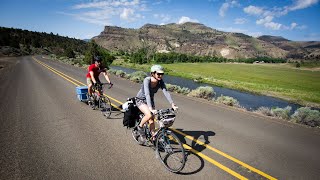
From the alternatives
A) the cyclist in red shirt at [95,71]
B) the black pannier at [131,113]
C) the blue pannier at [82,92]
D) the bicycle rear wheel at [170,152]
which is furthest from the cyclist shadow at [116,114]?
the bicycle rear wheel at [170,152]

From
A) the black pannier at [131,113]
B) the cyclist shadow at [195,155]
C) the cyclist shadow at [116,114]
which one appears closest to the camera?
the cyclist shadow at [195,155]

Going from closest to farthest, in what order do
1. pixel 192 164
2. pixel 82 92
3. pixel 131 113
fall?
1. pixel 192 164
2. pixel 131 113
3. pixel 82 92

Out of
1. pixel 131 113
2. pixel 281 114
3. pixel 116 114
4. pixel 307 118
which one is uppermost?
pixel 131 113

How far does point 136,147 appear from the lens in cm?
668

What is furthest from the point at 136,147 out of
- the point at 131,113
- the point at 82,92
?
the point at 82,92

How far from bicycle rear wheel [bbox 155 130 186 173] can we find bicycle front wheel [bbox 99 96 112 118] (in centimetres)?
441

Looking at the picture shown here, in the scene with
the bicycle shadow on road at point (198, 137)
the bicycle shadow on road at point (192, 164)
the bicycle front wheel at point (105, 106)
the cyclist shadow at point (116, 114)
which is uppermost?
the bicycle front wheel at point (105, 106)

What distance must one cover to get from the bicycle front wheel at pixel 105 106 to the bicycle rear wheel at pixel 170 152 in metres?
4.41

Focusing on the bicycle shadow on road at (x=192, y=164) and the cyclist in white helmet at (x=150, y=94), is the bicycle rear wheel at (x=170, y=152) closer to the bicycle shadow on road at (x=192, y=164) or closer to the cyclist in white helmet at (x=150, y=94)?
the bicycle shadow on road at (x=192, y=164)

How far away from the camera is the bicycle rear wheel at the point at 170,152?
17.8 feet

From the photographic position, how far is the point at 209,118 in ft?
33.2

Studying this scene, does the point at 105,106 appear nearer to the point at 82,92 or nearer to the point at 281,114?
the point at 82,92

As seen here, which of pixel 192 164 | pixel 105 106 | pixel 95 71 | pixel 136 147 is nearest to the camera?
pixel 192 164

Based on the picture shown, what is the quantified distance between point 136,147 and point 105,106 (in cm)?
393
